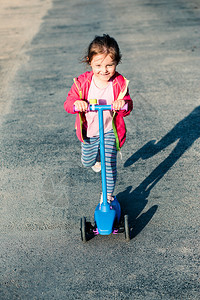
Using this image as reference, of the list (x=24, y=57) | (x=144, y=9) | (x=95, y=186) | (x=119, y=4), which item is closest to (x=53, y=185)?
(x=95, y=186)

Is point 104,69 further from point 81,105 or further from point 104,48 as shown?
point 81,105

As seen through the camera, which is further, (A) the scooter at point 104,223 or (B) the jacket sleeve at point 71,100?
(A) the scooter at point 104,223

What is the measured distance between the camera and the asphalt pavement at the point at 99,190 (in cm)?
309

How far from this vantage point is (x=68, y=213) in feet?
12.7

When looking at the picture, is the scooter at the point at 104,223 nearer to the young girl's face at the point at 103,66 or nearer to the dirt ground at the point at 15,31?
the young girl's face at the point at 103,66

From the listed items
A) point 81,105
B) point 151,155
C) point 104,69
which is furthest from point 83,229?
point 151,155

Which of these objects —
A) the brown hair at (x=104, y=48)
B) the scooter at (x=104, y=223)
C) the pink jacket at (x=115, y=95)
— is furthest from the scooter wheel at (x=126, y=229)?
the brown hair at (x=104, y=48)

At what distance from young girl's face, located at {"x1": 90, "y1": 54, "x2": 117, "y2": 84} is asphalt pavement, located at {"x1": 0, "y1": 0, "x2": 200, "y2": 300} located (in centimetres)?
146

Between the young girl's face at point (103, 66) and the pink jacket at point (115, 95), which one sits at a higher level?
the young girl's face at point (103, 66)

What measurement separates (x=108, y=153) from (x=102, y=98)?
0.53m

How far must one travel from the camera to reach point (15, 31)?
10.8 metres

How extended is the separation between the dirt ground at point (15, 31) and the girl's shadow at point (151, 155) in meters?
2.68

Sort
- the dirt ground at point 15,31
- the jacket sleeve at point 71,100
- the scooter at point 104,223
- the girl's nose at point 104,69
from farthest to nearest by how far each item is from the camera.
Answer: the dirt ground at point 15,31 → the scooter at point 104,223 → the jacket sleeve at point 71,100 → the girl's nose at point 104,69

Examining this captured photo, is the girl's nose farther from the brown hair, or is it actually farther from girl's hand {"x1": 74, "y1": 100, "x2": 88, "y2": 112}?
girl's hand {"x1": 74, "y1": 100, "x2": 88, "y2": 112}
